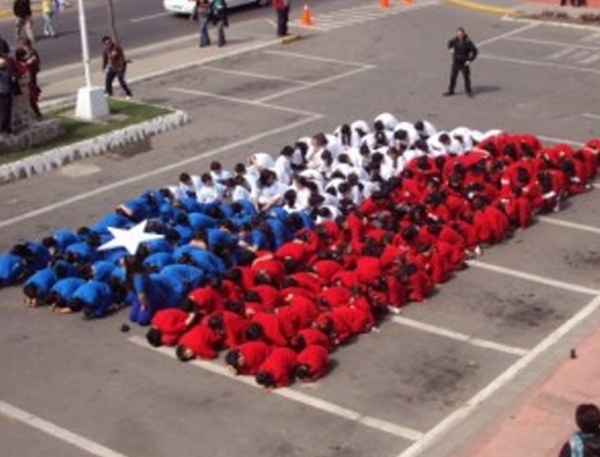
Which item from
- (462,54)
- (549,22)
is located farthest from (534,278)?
(549,22)

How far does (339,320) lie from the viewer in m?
13.0

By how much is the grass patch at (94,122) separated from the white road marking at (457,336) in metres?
8.72

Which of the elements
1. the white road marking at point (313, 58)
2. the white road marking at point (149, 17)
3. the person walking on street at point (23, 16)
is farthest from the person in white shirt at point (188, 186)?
the white road marking at point (149, 17)

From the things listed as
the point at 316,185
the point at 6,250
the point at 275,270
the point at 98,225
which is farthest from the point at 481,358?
the point at 6,250

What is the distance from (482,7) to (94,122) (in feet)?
48.2

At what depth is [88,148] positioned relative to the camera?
2023 cm

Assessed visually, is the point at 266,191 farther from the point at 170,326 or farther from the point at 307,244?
the point at 170,326

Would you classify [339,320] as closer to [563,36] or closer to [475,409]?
[475,409]

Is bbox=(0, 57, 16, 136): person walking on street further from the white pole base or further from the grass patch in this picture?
the white pole base

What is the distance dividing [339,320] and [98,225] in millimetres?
4322

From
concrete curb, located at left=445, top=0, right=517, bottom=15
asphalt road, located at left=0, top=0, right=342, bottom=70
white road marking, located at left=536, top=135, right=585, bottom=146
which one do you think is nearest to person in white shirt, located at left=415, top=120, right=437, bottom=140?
white road marking, located at left=536, top=135, right=585, bottom=146

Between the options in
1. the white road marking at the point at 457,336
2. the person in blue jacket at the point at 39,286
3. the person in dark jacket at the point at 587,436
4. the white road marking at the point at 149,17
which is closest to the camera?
the person in dark jacket at the point at 587,436

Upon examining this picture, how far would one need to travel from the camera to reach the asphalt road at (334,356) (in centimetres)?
1124

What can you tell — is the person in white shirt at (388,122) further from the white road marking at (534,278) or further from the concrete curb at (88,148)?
the white road marking at (534,278)
